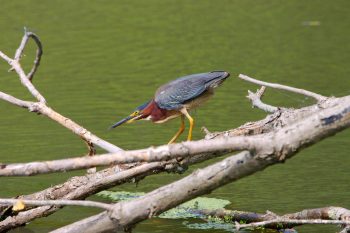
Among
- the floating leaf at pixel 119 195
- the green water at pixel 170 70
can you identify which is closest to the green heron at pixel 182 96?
the green water at pixel 170 70

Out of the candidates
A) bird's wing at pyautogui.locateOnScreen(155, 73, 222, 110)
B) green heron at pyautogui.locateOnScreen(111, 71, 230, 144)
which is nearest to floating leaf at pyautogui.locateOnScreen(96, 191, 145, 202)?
green heron at pyautogui.locateOnScreen(111, 71, 230, 144)

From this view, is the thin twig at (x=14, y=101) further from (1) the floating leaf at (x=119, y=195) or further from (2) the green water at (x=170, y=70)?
(1) the floating leaf at (x=119, y=195)

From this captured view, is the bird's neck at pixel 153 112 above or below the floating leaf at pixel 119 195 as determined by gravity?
above

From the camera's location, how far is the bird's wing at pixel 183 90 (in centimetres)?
410

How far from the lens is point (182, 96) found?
4.12 meters

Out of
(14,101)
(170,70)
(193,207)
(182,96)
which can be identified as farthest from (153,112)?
(170,70)

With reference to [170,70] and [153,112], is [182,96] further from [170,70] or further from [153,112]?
[170,70]

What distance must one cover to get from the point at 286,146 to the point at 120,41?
7306mm

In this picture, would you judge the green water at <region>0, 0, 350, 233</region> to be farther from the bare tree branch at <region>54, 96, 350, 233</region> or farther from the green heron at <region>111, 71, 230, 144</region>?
the bare tree branch at <region>54, 96, 350, 233</region>

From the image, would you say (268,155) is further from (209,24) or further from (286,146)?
(209,24)

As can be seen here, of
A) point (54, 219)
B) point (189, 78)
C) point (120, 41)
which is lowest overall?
point (54, 219)

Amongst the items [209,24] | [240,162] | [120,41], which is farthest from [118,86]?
[240,162]

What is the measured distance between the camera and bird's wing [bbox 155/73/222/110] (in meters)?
4.10

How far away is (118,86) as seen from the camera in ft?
27.9
